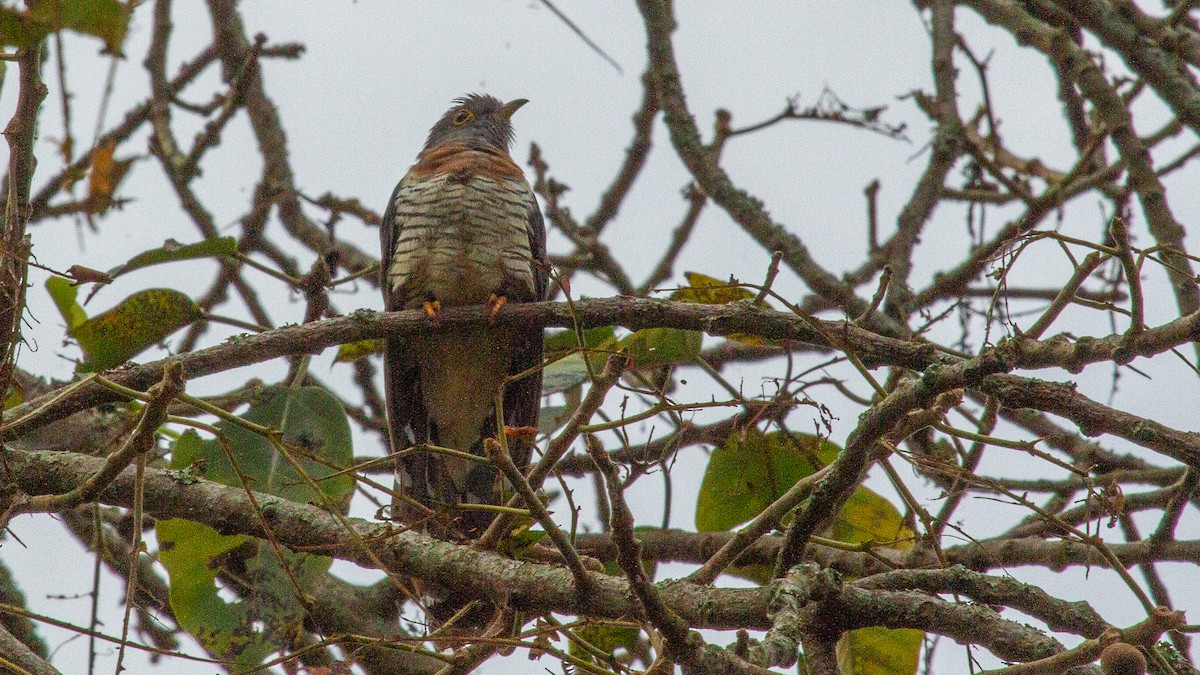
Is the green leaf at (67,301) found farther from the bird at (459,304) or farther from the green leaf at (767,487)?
the green leaf at (767,487)

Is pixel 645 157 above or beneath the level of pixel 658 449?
above

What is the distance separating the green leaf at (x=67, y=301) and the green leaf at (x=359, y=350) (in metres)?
0.97

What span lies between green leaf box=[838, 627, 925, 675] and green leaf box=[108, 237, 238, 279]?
91.2 inches

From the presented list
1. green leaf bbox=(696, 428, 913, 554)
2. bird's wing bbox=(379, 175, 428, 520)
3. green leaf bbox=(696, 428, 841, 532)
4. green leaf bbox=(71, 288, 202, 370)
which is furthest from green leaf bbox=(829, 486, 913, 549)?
green leaf bbox=(71, 288, 202, 370)

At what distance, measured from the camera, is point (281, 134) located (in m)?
6.69

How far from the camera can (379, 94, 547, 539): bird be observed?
4836 mm

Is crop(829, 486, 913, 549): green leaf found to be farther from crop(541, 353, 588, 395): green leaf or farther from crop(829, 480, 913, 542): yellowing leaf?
crop(541, 353, 588, 395): green leaf

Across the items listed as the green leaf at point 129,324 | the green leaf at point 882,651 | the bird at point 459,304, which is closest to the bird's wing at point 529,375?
the bird at point 459,304

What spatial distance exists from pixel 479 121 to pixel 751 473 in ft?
11.2

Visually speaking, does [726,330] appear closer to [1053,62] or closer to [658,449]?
[658,449]

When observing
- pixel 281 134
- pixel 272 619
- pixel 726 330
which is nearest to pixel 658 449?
pixel 726 330

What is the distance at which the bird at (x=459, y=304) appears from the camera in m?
4.84

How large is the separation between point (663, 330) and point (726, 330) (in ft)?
1.43

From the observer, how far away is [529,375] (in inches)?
180
